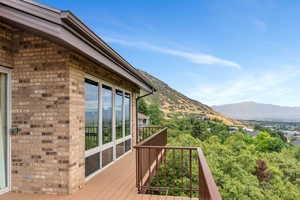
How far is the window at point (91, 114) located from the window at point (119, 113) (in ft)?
4.65

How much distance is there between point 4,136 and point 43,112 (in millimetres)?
848

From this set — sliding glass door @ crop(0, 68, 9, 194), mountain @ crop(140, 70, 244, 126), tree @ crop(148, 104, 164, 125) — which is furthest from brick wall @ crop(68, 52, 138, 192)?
mountain @ crop(140, 70, 244, 126)

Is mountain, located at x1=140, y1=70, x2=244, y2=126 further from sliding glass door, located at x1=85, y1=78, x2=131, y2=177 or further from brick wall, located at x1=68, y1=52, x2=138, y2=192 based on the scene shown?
brick wall, located at x1=68, y1=52, x2=138, y2=192

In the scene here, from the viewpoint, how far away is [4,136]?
346 centimetres

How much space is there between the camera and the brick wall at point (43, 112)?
10.9 ft

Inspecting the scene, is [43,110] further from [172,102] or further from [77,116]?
[172,102]

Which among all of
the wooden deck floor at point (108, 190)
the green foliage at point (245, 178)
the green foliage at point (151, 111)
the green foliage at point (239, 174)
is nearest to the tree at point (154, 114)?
the green foliage at point (151, 111)

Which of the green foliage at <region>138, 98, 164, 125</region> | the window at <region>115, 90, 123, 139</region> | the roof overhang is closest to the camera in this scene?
the roof overhang

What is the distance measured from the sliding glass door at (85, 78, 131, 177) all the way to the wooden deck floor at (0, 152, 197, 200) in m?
0.34

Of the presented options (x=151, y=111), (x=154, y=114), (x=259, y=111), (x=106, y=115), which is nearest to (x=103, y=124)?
(x=106, y=115)

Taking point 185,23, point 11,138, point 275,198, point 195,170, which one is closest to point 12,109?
point 11,138

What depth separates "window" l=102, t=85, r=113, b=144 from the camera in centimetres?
497

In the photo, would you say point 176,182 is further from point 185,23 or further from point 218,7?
point 185,23

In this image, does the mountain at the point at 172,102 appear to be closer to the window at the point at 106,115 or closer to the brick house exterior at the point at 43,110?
the window at the point at 106,115
